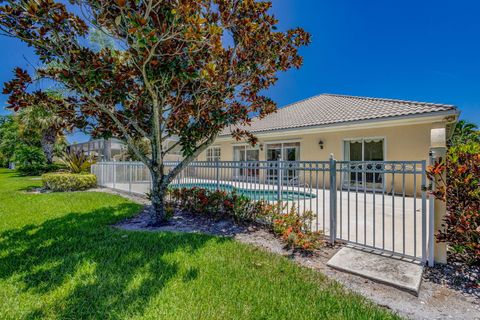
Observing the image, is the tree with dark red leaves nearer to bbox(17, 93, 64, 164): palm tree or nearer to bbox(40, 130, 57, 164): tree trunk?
bbox(17, 93, 64, 164): palm tree

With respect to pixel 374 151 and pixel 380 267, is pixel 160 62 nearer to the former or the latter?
pixel 380 267

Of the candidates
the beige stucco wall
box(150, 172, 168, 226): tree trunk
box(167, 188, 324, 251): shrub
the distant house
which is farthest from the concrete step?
the distant house

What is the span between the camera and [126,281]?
3.32 metres

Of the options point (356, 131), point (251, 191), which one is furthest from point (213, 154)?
point (251, 191)

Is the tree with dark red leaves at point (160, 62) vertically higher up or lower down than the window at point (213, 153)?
higher up

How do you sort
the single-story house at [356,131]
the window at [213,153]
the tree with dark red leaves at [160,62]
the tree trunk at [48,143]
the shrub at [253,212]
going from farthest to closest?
the tree trunk at [48,143], the window at [213,153], the single-story house at [356,131], the shrub at [253,212], the tree with dark red leaves at [160,62]

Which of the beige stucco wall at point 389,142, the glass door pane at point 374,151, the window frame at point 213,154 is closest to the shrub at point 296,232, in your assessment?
the beige stucco wall at point 389,142

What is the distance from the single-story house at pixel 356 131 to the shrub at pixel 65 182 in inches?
376

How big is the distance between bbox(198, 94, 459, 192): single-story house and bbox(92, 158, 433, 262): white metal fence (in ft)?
2.59

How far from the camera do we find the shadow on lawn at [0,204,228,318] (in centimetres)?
285

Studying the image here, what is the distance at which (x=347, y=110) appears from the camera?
1365cm

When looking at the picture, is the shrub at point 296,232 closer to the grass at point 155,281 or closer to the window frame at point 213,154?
the grass at point 155,281

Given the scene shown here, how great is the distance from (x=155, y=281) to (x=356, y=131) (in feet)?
39.1

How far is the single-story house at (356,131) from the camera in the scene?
10234 mm
